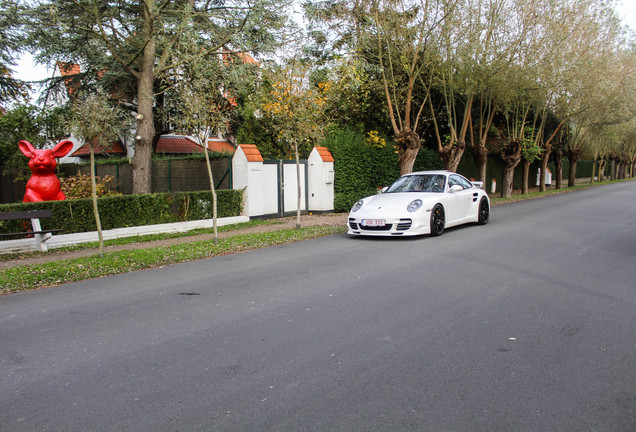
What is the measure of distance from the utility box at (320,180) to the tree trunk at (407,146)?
354 cm

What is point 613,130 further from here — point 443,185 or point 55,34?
point 55,34

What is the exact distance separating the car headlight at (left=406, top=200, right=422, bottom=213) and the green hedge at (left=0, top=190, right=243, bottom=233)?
254 inches

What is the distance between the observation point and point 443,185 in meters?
12.2

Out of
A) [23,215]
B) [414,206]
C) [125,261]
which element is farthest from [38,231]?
[414,206]

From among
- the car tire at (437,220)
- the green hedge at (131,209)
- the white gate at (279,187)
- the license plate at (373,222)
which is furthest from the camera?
the white gate at (279,187)

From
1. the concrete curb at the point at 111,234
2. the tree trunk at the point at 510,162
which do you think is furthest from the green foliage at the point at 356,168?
the tree trunk at the point at 510,162

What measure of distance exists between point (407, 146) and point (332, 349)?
16.7 meters

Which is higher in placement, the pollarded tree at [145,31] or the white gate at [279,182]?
the pollarded tree at [145,31]

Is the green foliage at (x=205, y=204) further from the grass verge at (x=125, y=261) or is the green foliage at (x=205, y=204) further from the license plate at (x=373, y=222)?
the license plate at (x=373, y=222)

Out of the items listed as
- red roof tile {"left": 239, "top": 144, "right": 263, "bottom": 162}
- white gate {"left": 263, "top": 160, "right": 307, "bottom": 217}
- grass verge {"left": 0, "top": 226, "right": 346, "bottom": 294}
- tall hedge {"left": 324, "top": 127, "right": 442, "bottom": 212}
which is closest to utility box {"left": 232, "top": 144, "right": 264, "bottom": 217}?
red roof tile {"left": 239, "top": 144, "right": 263, "bottom": 162}

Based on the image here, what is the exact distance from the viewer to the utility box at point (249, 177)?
1582 cm

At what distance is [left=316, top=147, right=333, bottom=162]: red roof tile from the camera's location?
1819 centimetres

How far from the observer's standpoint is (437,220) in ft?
37.2

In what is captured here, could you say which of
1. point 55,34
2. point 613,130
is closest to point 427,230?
point 55,34
